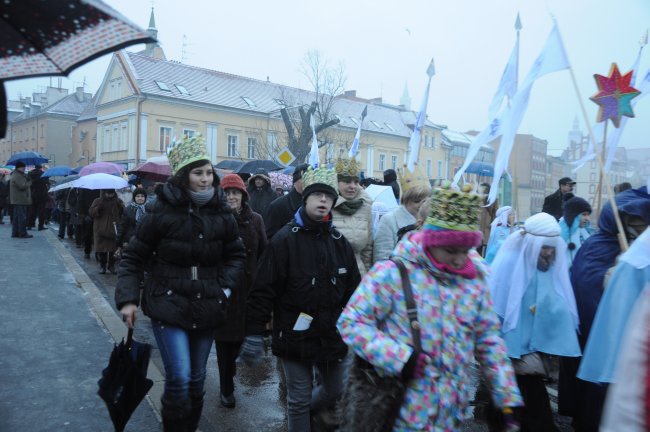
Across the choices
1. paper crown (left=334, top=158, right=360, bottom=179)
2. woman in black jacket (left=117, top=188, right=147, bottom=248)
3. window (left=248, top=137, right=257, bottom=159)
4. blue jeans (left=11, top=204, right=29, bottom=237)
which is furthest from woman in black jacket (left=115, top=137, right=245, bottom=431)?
window (left=248, top=137, right=257, bottom=159)

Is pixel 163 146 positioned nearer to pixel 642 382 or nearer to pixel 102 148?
pixel 102 148

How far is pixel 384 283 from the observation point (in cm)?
273

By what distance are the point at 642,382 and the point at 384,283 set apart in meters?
1.44

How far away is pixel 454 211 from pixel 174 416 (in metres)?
2.30

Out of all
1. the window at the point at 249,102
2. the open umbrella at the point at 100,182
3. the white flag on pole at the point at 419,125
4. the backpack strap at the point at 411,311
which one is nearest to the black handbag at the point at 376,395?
the backpack strap at the point at 411,311

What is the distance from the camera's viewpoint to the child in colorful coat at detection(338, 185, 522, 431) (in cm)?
264

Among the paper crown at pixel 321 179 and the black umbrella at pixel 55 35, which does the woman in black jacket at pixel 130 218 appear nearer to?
the paper crown at pixel 321 179

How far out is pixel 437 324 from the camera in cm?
267

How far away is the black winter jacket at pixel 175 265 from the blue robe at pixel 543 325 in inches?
84.4

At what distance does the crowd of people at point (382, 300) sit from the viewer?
2.70m

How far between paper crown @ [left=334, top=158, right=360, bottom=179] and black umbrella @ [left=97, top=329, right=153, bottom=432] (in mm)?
2541

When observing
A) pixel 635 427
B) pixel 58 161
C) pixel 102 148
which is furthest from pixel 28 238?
pixel 58 161

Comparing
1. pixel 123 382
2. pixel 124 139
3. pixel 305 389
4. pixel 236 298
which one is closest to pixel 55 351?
pixel 236 298

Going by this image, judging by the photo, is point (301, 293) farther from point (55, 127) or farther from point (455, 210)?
point (55, 127)
